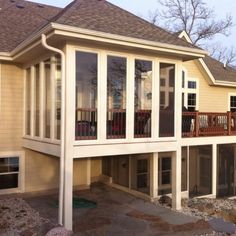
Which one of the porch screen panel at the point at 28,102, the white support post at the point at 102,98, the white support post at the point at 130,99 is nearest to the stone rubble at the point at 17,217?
the porch screen panel at the point at 28,102

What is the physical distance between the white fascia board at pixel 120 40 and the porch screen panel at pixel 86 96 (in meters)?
0.59

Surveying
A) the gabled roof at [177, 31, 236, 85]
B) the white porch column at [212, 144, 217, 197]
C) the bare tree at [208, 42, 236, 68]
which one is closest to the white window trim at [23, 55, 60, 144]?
the white porch column at [212, 144, 217, 197]

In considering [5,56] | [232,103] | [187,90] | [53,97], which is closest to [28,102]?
[5,56]

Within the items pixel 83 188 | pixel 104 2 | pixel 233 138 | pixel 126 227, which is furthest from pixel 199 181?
pixel 104 2

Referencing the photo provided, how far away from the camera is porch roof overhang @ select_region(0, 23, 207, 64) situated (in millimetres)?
7562

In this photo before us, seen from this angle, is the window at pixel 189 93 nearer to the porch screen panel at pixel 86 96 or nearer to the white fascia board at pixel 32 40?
the porch screen panel at pixel 86 96

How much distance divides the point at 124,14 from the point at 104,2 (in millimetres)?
862

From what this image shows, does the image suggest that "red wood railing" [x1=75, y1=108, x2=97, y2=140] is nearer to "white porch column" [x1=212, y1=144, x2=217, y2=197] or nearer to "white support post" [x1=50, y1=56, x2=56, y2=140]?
"white support post" [x1=50, y1=56, x2=56, y2=140]

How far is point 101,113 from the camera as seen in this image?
863cm

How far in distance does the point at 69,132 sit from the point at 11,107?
3.75 m

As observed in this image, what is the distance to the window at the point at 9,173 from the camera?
1095 centimetres

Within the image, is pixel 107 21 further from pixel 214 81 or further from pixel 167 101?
pixel 214 81

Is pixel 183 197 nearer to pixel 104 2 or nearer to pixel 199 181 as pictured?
pixel 199 181

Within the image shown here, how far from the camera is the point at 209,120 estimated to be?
12398mm
